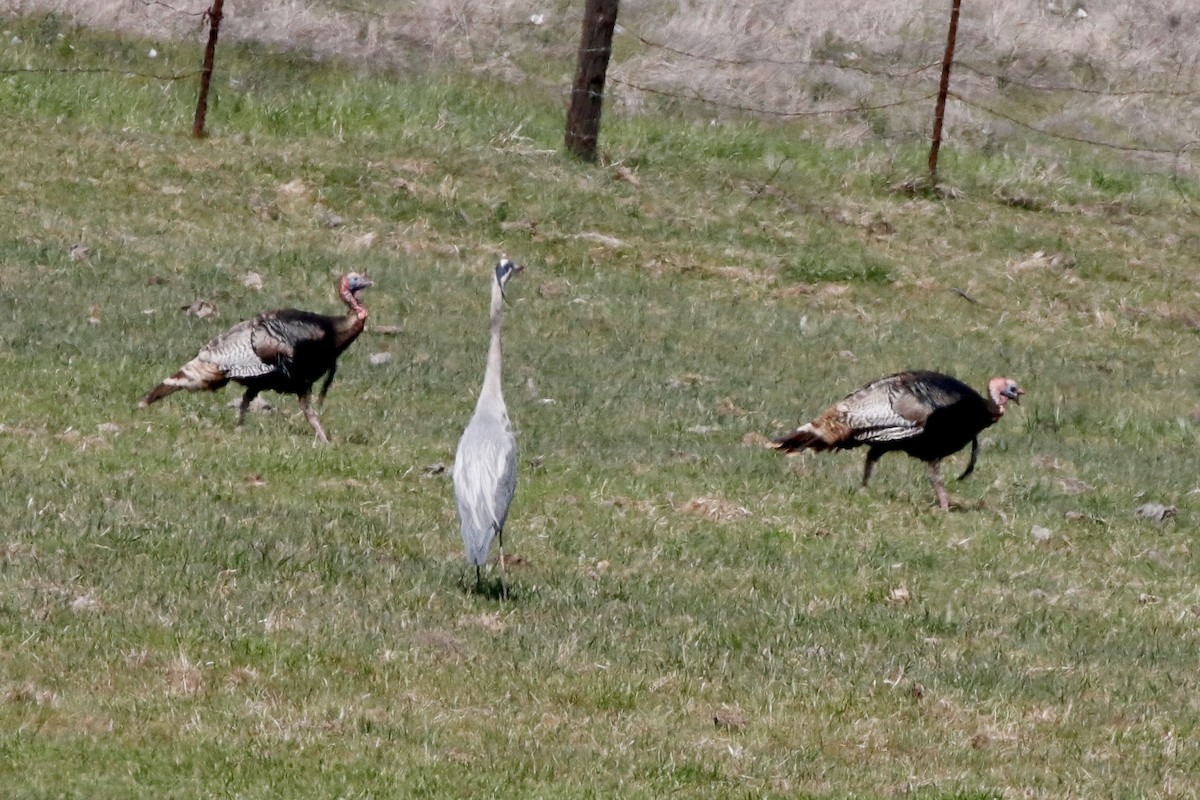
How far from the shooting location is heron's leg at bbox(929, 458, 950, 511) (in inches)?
520

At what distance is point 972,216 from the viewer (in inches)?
1009

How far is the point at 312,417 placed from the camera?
1332 cm

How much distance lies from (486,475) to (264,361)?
458 centimetres

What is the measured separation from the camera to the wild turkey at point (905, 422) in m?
13.5

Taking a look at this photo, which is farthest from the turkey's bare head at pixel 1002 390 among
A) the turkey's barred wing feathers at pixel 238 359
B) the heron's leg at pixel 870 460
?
the turkey's barred wing feathers at pixel 238 359

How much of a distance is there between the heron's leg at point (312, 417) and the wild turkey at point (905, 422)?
11.0ft

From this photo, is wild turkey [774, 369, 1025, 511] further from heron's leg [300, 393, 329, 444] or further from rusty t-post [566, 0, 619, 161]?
rusty t-post [566, 0, 619, 161]

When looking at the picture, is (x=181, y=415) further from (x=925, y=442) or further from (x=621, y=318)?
(x=621, y=318)

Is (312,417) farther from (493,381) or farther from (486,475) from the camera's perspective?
(486,475)

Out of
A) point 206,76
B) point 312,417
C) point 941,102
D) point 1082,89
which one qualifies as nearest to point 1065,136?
point 1082,89

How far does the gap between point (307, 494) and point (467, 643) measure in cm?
330

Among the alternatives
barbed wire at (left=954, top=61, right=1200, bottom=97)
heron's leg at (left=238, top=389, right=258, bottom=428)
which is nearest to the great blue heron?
heron's leg at (left=238, top=389, right=258, bottom=428)

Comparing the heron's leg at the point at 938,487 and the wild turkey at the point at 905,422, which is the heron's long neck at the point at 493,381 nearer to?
the wild turkey at the point at 905,422

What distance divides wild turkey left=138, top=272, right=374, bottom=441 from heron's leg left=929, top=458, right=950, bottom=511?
14.6ft
